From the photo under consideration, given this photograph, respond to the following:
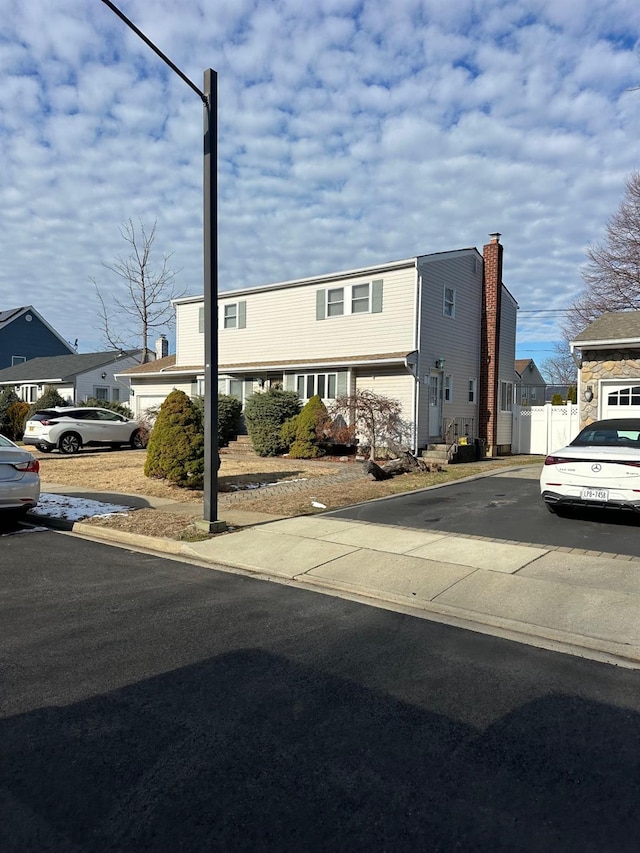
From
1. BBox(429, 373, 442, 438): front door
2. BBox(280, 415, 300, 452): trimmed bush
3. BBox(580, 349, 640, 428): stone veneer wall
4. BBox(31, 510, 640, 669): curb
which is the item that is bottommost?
BBox(31, 510, 640, 669): curb

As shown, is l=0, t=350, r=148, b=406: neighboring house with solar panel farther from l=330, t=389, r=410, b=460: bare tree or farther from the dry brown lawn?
l=330, t=389, r=410, b=460: bare tree

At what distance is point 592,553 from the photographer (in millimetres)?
6742

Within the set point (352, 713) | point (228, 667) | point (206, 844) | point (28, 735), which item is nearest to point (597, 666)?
point (352, 713)

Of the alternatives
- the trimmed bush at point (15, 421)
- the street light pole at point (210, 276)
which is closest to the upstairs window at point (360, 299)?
the street light pole at point (210, 276)

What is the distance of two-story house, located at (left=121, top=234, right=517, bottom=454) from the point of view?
18656mm

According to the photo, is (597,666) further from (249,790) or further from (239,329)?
(239,329)

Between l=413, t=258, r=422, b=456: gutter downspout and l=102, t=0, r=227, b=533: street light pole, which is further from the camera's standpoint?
l=413, t=258, r=422, b=456: gutter downspout

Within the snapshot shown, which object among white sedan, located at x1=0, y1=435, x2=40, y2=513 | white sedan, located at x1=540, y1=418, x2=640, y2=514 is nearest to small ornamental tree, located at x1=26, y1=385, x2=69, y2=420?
white sedan, located at x1=0, y1=435, x2=40, y2=513

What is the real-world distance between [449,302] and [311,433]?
21.7 feet

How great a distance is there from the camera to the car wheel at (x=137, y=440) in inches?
889

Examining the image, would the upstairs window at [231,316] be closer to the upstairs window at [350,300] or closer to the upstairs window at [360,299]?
the upstairs window at [350,300]

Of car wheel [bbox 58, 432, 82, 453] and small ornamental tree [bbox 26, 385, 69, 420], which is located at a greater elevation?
small ornamental tree [bbox 26, 385, 69, 420]

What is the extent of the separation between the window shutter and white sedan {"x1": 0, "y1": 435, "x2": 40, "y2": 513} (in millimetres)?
12835

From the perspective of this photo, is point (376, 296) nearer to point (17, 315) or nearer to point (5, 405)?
point (5, 405)
